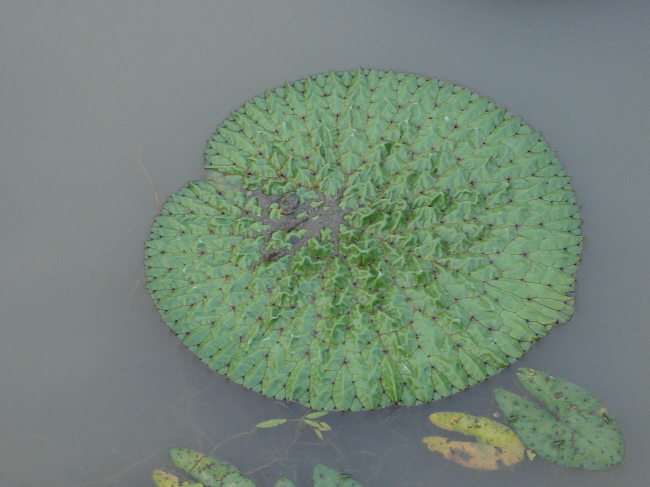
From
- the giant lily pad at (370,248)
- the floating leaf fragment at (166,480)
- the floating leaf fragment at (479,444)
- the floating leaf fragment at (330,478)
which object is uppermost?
the giant lily pad at (370,248)

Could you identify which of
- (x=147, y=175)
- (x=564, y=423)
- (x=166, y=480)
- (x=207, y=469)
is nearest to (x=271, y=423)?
(x=207, y=469)

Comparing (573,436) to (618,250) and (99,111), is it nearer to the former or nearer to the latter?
(618,250)

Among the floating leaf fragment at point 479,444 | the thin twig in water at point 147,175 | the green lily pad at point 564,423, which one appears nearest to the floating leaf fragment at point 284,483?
the floating leaf fragment at point 479,444

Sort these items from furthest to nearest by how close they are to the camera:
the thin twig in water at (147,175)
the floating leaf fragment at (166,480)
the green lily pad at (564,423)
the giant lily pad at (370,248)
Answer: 1. the thin twig in water at (147,175)
2. the giant lily pad at (370,248)
3. the floating leaf fragment at (166,480)
4. the green lily pad at (564,423)

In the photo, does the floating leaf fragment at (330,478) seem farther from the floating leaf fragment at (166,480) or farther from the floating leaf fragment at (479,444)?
the floating leaf fragment at (166,480)

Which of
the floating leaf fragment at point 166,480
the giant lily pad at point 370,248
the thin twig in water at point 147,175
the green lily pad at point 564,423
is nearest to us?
the green lily pad at point 564,423

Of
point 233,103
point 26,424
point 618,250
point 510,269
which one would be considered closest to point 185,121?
point 233,103
